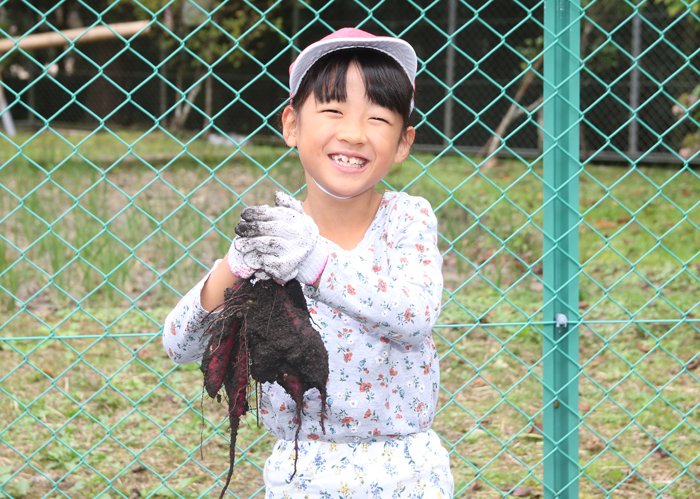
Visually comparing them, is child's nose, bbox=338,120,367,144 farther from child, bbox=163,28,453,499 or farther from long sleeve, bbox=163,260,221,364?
long sleeve, bbox=163,260,221,364

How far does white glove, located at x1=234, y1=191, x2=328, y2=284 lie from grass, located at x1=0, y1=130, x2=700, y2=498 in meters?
0.46

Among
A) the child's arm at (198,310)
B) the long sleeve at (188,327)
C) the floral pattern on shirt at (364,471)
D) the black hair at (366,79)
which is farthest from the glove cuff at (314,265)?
the floral pattern on shirt at (364,471)

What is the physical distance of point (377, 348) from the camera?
4.23 feet

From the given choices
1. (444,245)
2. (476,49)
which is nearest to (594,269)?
(444,245)

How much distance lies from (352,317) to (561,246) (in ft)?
3.44

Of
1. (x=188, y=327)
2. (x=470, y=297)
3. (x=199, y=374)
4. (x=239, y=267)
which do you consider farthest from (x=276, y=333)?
(x=470, y=297)

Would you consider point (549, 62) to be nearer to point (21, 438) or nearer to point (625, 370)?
point (625, 370)

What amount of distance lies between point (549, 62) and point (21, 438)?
2.29 m

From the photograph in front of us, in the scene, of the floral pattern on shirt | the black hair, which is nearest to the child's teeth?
the black hair

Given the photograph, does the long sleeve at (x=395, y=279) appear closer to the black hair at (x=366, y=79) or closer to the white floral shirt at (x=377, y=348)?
the white floral shirt at (x=377, y=348)

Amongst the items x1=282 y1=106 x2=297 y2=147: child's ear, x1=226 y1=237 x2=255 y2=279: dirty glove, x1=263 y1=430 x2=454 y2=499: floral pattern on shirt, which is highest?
x1=282 y1=106 x2=297 y2=147: child's ear

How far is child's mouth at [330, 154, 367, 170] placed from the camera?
1250 millimetres

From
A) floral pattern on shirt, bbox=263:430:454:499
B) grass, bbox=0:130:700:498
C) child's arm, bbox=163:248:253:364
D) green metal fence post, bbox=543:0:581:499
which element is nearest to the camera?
child's arm, bbox=163:248:253:364

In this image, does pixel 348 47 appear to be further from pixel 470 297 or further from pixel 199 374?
pixel 470 297
